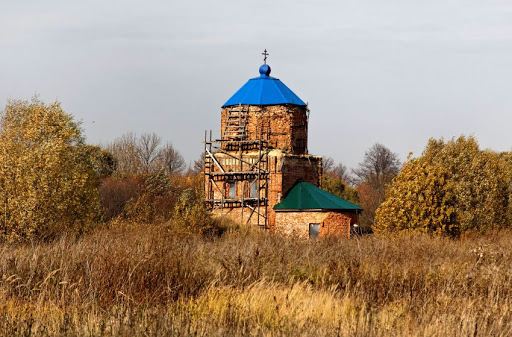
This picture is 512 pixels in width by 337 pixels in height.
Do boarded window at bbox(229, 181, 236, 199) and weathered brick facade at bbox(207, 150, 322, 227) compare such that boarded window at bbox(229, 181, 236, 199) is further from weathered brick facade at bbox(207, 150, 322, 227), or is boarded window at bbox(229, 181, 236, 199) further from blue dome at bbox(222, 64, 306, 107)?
blue dome at bbox(222, 64, 306, 107)

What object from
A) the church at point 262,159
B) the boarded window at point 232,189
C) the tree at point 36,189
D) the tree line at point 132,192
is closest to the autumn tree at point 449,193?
the tree line at point 132,192

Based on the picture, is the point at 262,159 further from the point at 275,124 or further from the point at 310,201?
the point at 310,201

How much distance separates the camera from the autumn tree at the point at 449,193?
33.1 meters

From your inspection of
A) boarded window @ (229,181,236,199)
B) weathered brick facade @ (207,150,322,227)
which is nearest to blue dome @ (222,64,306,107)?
weathered brick facade @ (207,150,322,227)

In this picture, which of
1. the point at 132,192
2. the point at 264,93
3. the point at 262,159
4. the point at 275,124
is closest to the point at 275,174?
the point at 262,159

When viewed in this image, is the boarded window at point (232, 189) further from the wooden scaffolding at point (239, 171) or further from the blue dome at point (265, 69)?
the blue dome at point (265, 69)

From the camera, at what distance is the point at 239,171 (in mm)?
43312

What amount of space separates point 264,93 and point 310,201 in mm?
8069

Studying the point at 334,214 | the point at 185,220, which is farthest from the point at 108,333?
the point at 334,214

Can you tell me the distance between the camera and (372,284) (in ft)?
45.5

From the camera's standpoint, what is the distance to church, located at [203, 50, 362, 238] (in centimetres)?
4181

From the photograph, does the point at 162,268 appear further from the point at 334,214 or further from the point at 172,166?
the point at 172,166

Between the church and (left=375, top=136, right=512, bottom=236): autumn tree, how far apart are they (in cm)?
614

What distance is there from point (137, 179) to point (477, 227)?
2735 centimetres
